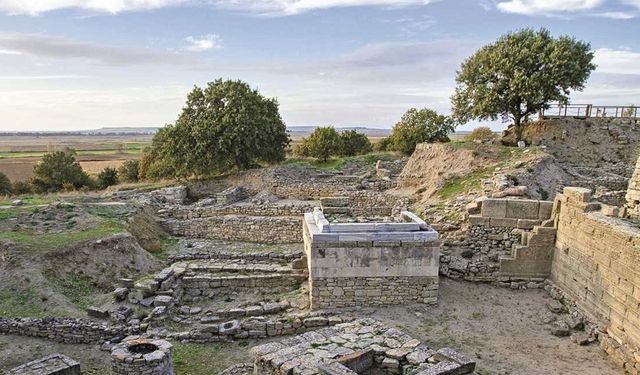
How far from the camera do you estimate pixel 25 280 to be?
1234 cm

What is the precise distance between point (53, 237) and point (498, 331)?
44.7 feet

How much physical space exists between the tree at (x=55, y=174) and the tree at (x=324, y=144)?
18.6 metres

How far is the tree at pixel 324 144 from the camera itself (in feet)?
128

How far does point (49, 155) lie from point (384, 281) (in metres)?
30.6

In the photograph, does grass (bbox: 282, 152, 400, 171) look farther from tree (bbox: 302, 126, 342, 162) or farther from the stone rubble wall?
the stone rubble wall

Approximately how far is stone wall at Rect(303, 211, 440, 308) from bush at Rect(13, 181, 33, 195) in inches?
1117

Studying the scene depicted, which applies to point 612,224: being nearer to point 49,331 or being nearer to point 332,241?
point 332,241

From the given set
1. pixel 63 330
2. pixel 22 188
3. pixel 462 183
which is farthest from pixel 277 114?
pixel 63 330

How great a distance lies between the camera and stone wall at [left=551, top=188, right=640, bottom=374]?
915 centimetres

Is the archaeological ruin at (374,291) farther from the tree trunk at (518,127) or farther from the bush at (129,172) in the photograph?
the bush at (129,172)

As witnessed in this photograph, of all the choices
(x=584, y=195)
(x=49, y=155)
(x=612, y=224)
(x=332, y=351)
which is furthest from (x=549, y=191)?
(x=49, y=155)

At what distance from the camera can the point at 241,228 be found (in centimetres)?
1933

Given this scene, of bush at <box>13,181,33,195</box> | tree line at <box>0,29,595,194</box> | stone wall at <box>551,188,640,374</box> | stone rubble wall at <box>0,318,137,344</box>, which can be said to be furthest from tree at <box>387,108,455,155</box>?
stone rubble wall at <box>0,318,137,344</box>

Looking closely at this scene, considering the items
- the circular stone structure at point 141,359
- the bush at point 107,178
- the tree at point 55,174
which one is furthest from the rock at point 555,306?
the bush at point 107,178
